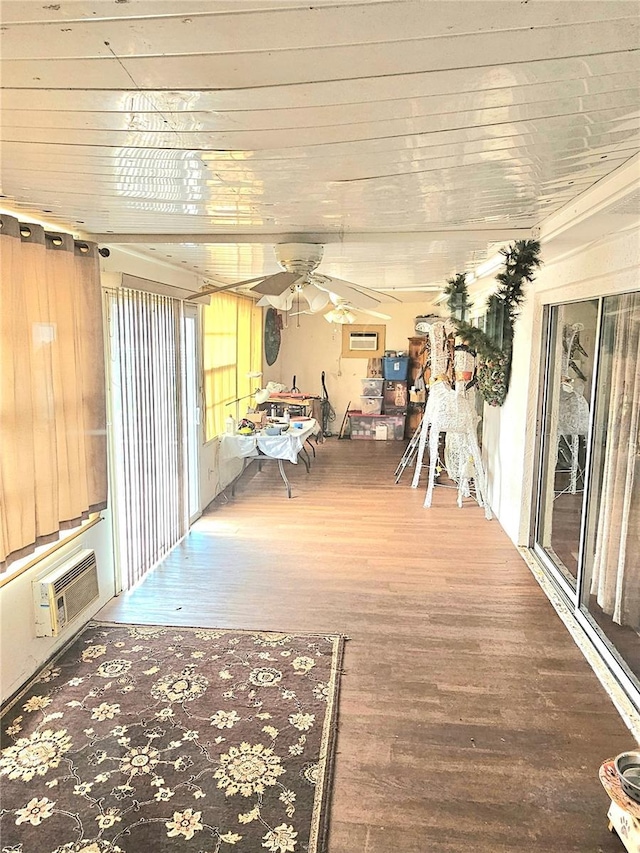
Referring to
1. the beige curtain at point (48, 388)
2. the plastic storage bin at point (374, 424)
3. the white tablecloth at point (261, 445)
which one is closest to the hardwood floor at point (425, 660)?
the white tablecloth at point (261, 445)

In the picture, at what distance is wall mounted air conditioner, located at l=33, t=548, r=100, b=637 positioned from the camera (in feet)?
9.44

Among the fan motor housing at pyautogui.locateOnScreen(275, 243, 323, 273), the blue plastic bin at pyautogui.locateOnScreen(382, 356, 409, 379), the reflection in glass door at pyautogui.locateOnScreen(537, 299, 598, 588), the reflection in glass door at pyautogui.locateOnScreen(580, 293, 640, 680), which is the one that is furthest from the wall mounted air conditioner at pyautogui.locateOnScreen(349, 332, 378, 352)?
the fan motor housing at pyautogui.locateOnScreen(275, 243, 323, 273)

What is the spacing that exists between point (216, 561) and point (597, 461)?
2763 mm

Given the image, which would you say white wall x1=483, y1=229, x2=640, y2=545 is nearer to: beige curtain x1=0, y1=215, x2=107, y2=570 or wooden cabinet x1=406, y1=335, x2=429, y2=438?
beige curtain x1=0, y1=215, x2=107, y2=570

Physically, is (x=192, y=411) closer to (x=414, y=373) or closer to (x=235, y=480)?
(x=235, y=480)

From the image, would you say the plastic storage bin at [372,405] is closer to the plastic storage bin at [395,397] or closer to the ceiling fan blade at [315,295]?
the plastic storage bin at [395,397]

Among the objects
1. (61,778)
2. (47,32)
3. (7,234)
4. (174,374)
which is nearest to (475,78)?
(47,32)

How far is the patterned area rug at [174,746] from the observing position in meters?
1.97

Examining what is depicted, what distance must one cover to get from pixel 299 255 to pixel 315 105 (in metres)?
1.62

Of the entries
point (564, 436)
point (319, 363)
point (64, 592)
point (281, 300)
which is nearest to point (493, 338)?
point (564, 436)

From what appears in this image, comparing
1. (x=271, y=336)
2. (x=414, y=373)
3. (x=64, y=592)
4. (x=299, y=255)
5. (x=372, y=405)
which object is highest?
(x=299, y=255)

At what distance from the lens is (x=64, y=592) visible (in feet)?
9.87

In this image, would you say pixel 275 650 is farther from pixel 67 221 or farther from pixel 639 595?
pixel 67 221

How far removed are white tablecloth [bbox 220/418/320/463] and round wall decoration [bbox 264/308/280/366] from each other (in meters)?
3.02
